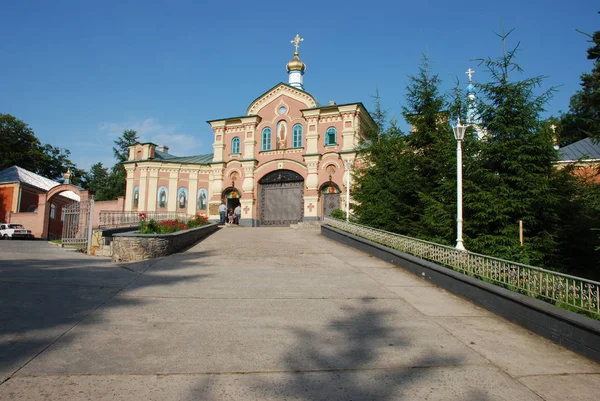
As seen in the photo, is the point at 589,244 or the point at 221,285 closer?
the point at 221,285

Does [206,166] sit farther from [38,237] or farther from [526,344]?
[526,344]

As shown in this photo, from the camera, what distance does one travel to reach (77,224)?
1733cm

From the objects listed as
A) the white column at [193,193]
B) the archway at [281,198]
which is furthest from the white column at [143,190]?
the archway at [281,198]

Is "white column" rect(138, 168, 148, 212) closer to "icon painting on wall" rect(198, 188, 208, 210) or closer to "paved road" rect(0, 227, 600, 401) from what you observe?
"icon painting on wall" rect(198, 188, 208, 210)

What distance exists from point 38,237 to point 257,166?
19.1 metres

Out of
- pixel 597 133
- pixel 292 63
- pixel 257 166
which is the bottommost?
pixel 597 133

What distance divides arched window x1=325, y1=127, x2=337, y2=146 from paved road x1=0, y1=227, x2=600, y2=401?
2237 cm

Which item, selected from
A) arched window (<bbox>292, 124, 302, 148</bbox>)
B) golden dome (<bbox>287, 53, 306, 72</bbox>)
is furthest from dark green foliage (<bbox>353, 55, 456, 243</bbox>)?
golden dome (<bbox>287, 53, 306, 72</bbox>)

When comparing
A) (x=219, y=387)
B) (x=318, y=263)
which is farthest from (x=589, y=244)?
(x=219, y=387)

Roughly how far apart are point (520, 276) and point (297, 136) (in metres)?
25.7

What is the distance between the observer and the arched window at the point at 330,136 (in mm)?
29766

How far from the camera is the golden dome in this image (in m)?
34.8

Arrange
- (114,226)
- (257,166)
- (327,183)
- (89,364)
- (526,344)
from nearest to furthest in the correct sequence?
(89,364) → (526,344) → (114,226) → (327,183) → (257,166)

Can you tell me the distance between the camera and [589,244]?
1087 centimetres
